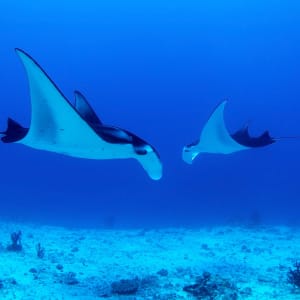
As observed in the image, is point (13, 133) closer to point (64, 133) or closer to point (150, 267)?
point (64, 133)

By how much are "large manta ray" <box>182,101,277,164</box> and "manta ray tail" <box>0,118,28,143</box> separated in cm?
350

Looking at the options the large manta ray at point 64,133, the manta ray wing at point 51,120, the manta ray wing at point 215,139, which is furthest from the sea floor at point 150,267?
the manta ray wing at point 51,120

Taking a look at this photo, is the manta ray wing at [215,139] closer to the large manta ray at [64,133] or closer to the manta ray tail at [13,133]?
the large manta ray at [64,133]

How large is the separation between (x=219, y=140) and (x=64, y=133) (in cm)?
385

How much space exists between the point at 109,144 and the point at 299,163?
5237 inches

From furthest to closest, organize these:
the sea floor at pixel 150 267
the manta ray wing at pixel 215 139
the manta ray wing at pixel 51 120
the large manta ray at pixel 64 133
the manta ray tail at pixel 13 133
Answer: the manta ray wing at pixel 215 139 → the sea floor at pixel 150 267 → the manta ray tail at pixel 13 133 → the large manta ray at pixel 64 133 → the manta ray wing at pixel 51 120

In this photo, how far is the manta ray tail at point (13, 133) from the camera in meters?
5.55

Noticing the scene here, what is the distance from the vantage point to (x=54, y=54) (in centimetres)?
10369

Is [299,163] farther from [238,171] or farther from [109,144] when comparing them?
[109,144]

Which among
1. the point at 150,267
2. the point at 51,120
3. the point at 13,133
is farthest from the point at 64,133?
the point at 150,267

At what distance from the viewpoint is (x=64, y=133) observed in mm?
5184

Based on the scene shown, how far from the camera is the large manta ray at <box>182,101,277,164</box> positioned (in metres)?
7.32

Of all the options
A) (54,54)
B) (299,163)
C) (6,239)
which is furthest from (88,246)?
(299,163)

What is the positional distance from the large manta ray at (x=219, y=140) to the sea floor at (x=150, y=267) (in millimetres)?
2767
